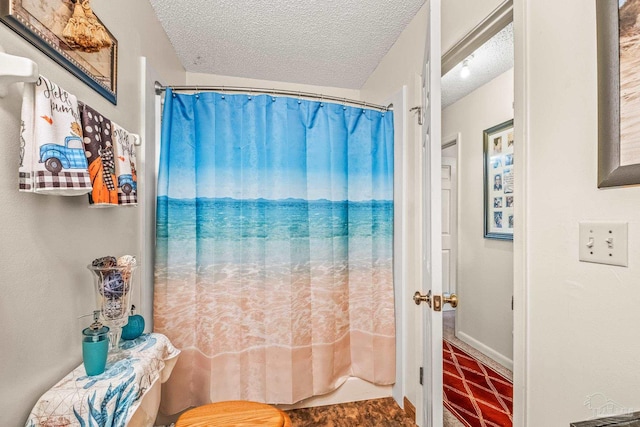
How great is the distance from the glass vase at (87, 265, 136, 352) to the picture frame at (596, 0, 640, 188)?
1472mm

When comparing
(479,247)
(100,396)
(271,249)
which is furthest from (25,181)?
(479,247)

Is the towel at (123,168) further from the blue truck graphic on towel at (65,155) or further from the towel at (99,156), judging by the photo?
the blue truck graphic on towel at (65,155)

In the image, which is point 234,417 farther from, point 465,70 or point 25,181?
point 465,70

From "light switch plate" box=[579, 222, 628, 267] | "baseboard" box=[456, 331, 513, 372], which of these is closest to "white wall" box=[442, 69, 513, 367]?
"baseboard" box=[456, 331, 513, 372]

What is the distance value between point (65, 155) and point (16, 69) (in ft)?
0.70

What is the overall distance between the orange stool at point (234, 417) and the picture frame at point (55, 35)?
1307mm

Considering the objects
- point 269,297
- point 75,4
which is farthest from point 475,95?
point 75,4

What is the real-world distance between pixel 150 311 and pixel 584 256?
78.7 inches

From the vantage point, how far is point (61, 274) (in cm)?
100

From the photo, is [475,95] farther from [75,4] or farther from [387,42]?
[75,4]

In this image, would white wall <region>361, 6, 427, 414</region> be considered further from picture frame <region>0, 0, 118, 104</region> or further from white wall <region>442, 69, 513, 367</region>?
picture frame <region>0, 0, 118, 104</region>

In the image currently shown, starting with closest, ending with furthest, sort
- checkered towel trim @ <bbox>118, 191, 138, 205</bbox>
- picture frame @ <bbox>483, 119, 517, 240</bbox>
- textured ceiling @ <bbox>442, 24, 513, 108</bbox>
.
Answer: checkered towel trim @ <bbox>118, 191, 138, 205</bbox> < textured ceiling @ <bbox>442, 24, 513, 108</bbox> < picture frame @ <bbox>483, 119, 517, 240</bbox>

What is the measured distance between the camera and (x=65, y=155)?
32.6 inches

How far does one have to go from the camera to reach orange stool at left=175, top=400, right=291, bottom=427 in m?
1.20
